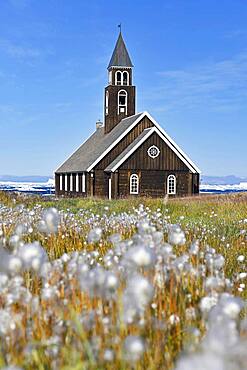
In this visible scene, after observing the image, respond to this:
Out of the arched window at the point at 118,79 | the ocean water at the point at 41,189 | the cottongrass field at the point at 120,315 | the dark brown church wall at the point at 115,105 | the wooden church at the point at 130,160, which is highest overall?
the arched window at the point at 118,79

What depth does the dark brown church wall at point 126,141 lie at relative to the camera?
41903 millimetres

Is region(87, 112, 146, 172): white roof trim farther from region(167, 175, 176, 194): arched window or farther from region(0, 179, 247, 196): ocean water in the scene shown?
region(0, 179, 247, 196): ocean water

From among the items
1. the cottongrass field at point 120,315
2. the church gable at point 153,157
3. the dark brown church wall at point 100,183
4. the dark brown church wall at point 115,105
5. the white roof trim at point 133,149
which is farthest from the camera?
the dark brown church wall at point 115,105

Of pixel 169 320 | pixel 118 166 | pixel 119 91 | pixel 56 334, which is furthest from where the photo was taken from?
pixel 119 91

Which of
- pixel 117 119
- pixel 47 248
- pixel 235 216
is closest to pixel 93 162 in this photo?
pixel 117 119

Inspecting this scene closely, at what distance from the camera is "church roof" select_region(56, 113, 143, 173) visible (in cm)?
4291

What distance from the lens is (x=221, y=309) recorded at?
2.72m

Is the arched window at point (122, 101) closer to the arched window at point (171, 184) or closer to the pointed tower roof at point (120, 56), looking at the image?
the pointed tower roof at point (120, 56)

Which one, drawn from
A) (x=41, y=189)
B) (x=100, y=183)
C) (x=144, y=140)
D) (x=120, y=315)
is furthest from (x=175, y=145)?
(x=120, y=315)

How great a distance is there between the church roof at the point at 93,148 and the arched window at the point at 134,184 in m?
3.01

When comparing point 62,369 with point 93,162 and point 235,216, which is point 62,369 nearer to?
point 235,216

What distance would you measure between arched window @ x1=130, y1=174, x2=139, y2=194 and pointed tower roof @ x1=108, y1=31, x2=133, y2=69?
9.69 metres

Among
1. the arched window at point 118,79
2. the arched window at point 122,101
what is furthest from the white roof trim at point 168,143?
the arched window at point 118,79

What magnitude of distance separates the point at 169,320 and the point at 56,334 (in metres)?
0.79
